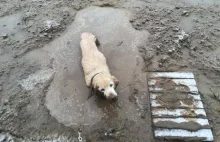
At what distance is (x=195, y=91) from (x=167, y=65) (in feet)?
2.66

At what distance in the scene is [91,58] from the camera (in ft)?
15.3

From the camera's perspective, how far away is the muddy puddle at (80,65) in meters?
4.12

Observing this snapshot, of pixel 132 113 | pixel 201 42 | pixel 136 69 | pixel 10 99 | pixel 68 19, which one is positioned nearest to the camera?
pixel 132 113

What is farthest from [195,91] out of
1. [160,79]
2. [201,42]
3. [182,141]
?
[201,42]

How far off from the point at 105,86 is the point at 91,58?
901 millimetres

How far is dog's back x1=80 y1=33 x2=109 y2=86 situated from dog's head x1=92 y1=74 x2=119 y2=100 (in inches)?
10.7

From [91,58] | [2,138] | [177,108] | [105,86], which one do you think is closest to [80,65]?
[91,58]

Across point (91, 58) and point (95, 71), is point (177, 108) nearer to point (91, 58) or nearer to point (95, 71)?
point (95, 71)

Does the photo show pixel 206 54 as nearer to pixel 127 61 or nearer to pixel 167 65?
pixel 167 65

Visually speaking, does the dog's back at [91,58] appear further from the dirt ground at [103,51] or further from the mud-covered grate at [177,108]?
the mud-covered grate at [177,108]

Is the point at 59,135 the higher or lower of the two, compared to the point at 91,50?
lower

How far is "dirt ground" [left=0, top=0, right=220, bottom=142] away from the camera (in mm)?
3988

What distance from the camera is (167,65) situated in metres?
4.83

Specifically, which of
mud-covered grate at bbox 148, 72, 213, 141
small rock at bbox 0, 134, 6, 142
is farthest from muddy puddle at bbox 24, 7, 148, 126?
small rock at bbox 0, 134, 6, 142
